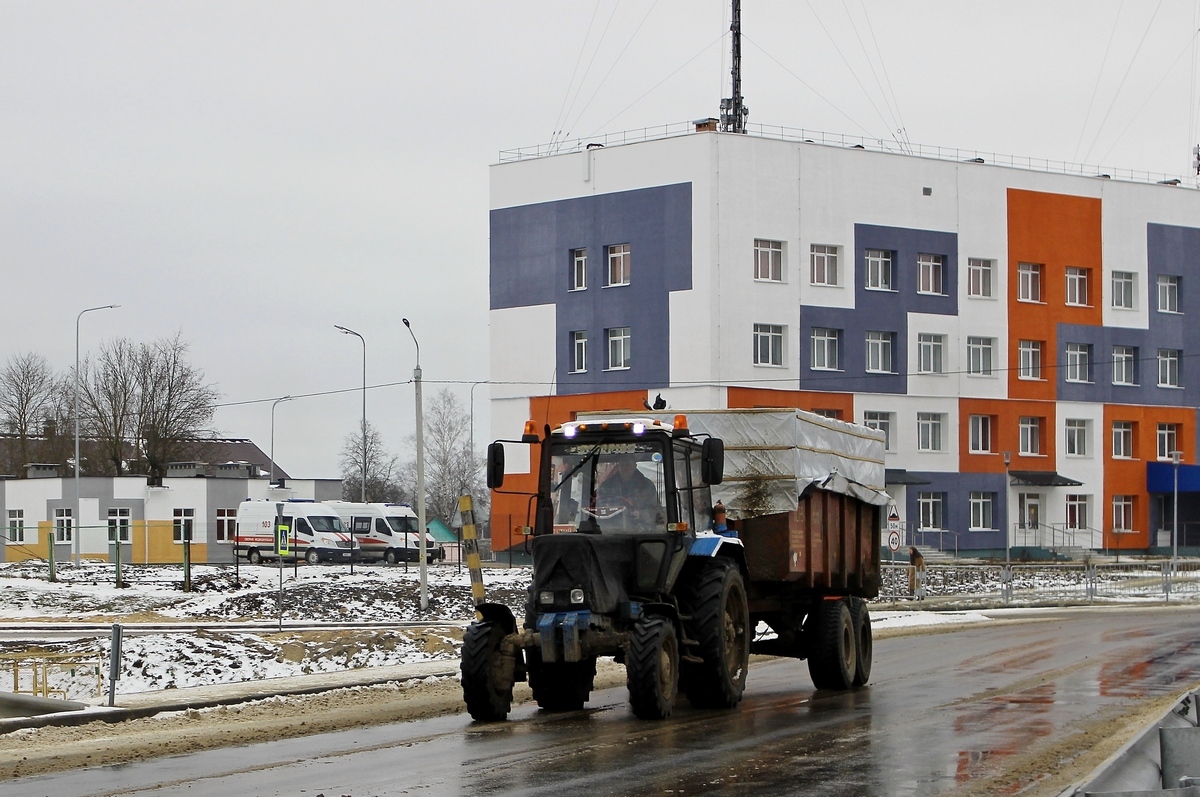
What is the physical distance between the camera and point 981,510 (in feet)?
231

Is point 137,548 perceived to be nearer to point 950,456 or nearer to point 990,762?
point 950,456

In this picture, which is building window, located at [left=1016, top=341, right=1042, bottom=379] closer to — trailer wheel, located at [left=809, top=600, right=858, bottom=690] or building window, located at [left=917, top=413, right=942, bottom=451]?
building window, located at [left=917, top=413, right=942, bottom=451]

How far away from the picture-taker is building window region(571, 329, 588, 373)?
67.6 metres

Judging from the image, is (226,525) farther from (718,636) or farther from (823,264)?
(718,636)

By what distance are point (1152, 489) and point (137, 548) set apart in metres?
48.6

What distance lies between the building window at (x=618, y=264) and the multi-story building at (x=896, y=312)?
0.29 feet

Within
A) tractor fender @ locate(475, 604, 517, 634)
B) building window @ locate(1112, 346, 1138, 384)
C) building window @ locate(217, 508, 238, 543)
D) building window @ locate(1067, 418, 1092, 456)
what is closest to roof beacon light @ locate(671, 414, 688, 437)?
tractor fender @ locate(475, 604, 517, 634)

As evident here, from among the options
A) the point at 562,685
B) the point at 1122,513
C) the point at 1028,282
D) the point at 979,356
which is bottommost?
the point at 1122,513

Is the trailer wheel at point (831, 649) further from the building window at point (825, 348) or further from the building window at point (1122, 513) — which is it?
the building window at point (1122, 513)

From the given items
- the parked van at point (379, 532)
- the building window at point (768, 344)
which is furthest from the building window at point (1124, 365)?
the parked van at point (379, 532)

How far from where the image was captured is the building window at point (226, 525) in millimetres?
75219

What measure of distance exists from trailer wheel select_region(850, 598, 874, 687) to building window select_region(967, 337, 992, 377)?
173ft

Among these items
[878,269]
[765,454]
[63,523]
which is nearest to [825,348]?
[878,269]

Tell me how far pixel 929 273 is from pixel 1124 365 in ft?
39.5
